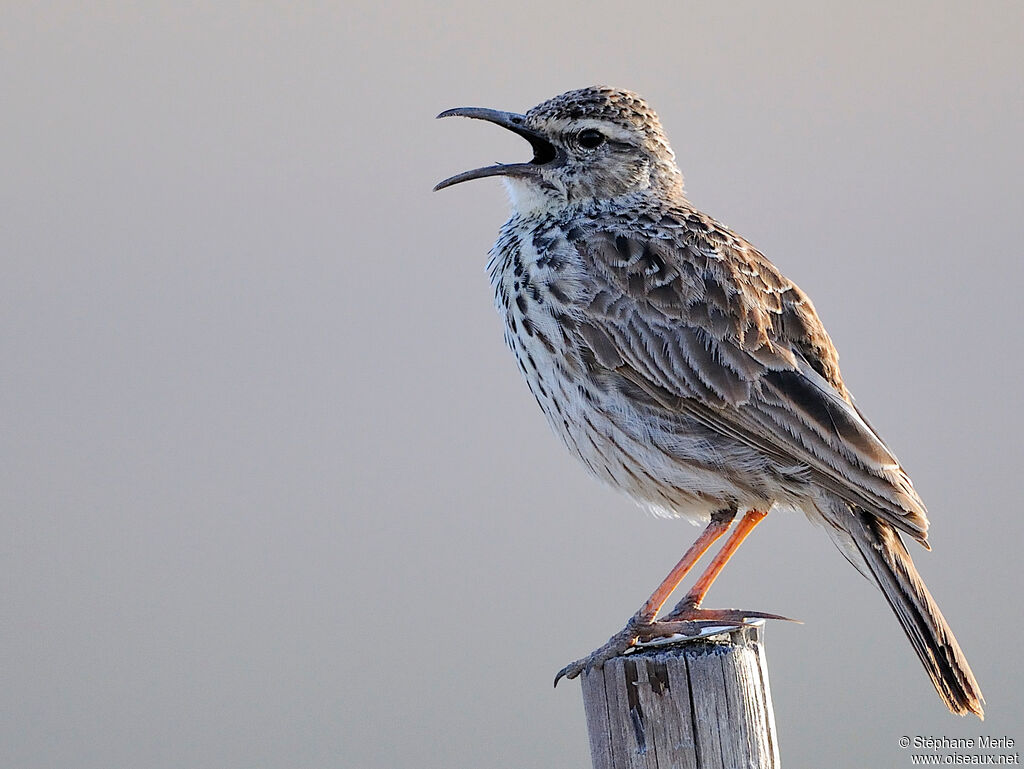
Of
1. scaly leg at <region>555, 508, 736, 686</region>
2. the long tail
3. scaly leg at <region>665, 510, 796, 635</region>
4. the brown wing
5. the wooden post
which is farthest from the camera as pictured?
scaly leg at <region>665, 510, 796, 635</region>

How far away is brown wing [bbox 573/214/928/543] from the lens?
5559 mm

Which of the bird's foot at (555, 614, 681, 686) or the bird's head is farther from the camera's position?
the bird's head

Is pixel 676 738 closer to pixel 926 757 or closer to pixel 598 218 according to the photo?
pixel 926 757

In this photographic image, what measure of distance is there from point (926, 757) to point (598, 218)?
3.06 m

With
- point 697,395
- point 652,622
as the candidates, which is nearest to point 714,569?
point 652,622

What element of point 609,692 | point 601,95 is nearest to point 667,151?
point 601,95

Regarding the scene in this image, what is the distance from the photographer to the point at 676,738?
15.6 feet

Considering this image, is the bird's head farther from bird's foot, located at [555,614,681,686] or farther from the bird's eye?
bird's foot, located at [555,614,681,686]

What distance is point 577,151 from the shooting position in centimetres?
671

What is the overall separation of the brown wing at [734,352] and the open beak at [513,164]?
23.5 inches

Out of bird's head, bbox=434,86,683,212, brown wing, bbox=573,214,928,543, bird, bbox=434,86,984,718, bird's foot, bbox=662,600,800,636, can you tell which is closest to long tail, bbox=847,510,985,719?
bird, bbox=434,86,984,718

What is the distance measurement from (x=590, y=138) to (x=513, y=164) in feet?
1.42

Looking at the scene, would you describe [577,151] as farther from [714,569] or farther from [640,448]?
[714,569]

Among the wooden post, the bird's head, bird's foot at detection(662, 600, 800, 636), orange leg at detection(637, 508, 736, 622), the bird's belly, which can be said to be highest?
the bird's head
